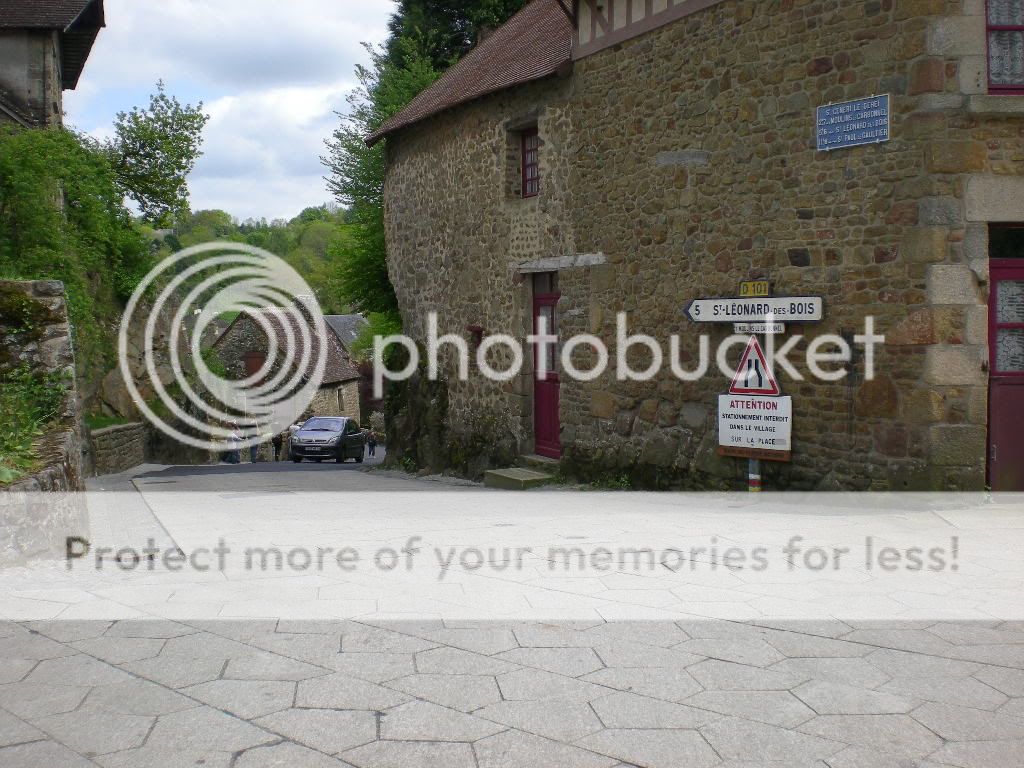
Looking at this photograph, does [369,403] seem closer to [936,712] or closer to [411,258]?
[411,258]

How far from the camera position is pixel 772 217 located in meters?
9.29

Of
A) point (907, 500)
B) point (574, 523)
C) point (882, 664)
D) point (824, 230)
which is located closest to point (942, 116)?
point (824, 230)

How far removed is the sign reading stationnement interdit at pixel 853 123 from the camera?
8.34 meters

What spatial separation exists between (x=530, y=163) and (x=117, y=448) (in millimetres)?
11408

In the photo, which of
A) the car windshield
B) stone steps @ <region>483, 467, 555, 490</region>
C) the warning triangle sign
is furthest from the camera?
the car windshield

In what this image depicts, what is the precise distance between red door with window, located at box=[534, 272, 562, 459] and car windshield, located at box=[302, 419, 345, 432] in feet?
51.7

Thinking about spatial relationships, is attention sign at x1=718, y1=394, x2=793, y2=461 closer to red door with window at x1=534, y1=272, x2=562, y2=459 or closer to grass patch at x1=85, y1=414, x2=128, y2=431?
red door with window at x1=534, y1=272, x2=562, y2=459

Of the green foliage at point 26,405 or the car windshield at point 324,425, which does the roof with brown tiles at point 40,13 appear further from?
the green foliage at point 26,405

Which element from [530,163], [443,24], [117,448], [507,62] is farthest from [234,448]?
[530,163]

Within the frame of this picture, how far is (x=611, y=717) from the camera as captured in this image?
3.69m

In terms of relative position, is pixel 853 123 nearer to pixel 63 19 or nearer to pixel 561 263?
pixel 561 263

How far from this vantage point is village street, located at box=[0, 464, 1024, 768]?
3445 mm

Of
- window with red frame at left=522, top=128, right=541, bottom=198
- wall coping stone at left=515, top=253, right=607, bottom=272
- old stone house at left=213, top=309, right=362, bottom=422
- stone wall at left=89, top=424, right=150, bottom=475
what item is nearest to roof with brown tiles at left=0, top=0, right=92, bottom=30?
stone wall at left=89, top=424, right=150, bottom=475

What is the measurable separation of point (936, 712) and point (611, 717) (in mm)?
1325
